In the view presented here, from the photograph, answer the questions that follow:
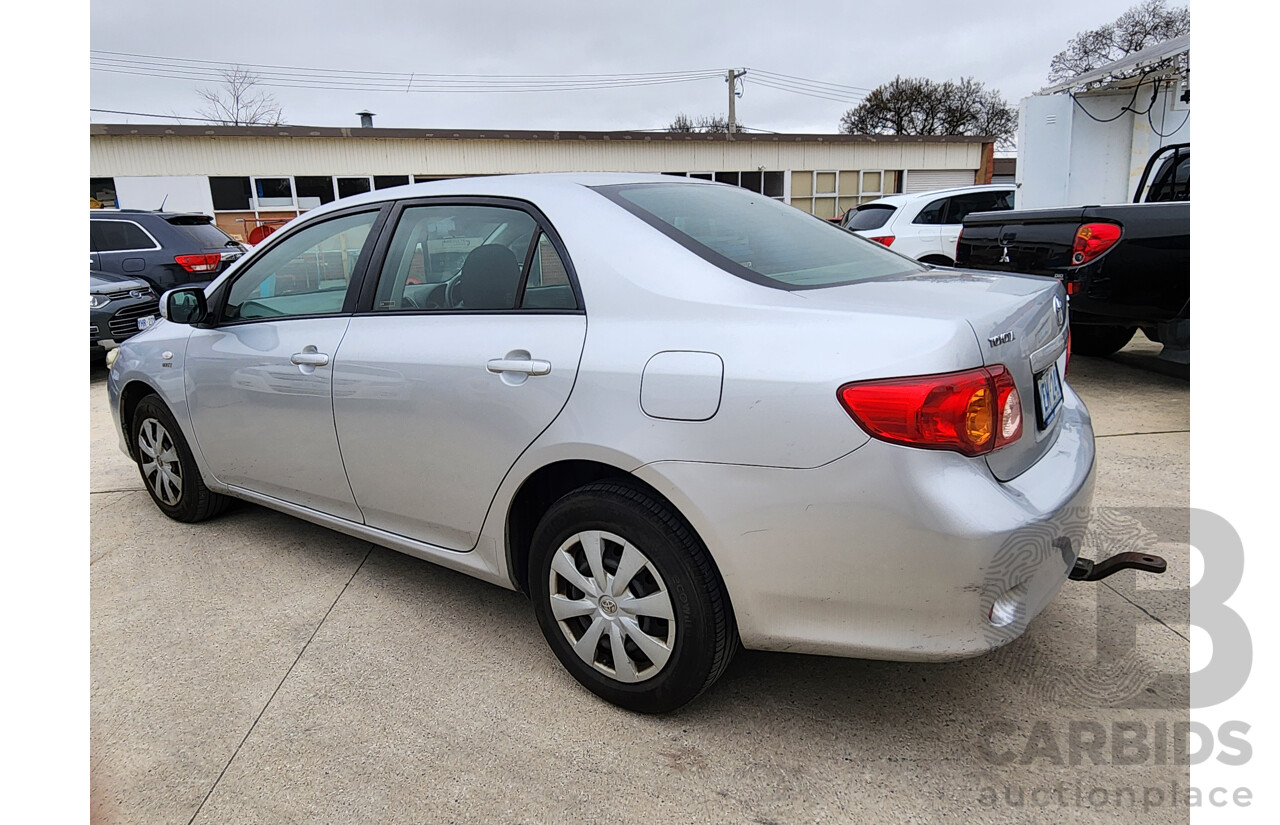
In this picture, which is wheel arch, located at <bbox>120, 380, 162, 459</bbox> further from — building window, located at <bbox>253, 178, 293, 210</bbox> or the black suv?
building window, located at <bbox>253, 178, 293, 210</bbox>

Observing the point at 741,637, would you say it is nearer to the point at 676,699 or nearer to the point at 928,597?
the point at 676,699

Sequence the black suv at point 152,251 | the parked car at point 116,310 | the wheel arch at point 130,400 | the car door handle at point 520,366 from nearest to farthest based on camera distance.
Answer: the car door handle at point 520,366
the wheel arch at point 130,400
the parked car at point 116,310
the black suv at point 152,251

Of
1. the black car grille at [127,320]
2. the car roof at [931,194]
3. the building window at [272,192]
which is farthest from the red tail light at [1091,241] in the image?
the building window at [272,192]

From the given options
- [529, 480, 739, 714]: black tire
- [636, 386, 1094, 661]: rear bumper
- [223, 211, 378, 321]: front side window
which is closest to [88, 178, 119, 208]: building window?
[223, 211, 378, 321]: front side window

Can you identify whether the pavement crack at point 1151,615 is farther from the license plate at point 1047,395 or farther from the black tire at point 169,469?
the black tire at point 169,469

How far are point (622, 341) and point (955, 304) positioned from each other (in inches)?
33.8

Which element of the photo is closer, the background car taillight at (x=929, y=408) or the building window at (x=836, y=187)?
the background car taillight at (x=929, y=408)

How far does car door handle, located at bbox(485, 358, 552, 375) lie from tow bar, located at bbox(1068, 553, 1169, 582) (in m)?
1.56

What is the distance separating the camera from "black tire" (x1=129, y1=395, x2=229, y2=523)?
3732 mm

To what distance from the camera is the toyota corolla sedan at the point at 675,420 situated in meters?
1.81

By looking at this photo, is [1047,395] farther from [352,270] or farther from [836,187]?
[836,187]

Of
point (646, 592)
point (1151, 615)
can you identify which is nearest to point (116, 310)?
point (646, 592)

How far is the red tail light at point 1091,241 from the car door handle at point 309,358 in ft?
15.7

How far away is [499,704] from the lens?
2.42m
